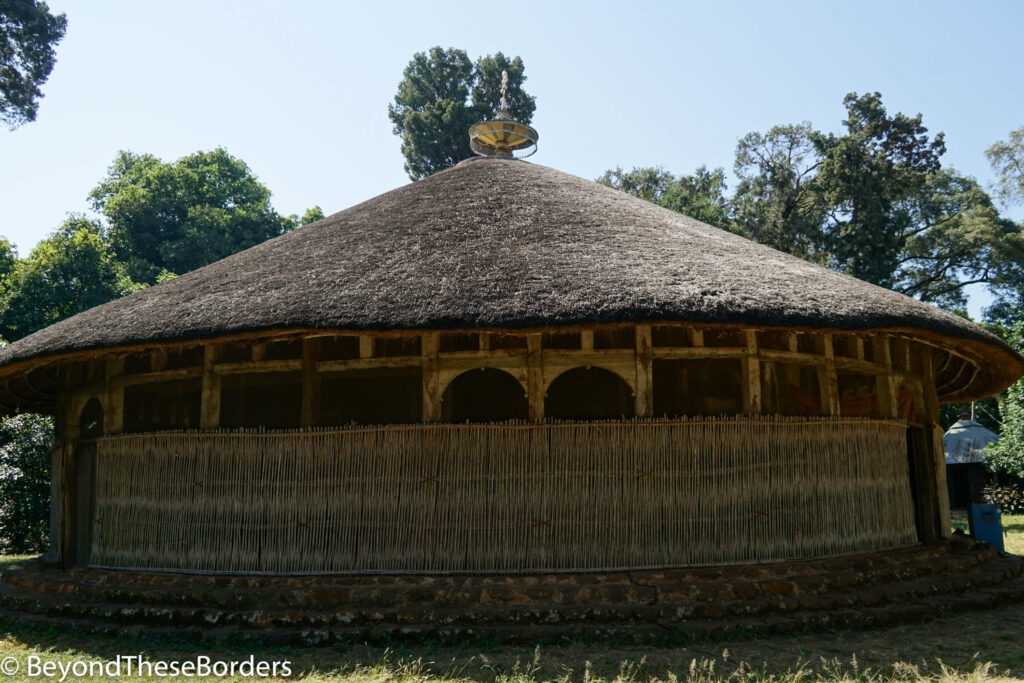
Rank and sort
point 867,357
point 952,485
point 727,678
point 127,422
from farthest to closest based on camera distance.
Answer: point 952,485
point 127,422
point 867,357
point 727,678

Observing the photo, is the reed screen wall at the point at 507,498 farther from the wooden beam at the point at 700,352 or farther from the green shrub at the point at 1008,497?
the green shrub at the point at 1008,497

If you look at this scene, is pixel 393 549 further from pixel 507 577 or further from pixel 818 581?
pixel 818 581

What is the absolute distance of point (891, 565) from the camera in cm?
892

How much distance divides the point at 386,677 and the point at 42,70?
28185 mm

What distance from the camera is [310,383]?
9070 mm

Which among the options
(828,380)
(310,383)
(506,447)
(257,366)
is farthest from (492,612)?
(828,380)

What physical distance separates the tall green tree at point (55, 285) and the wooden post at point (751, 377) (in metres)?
20.8

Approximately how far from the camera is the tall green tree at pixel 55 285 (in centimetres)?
2289

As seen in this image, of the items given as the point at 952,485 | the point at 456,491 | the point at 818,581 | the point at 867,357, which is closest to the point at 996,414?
the point at 952,485

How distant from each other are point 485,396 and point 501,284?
2.66m

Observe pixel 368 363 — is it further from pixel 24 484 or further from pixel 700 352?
pixel 24 484

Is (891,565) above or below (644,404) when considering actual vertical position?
below

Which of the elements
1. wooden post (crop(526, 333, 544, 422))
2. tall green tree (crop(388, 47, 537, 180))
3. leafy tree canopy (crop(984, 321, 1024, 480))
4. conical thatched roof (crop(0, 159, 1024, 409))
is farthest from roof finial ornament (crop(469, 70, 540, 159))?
tall green tree (crop(388, 47, 537, 180))

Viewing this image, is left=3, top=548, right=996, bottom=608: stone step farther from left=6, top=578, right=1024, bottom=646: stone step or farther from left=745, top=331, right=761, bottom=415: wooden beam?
left=745, top=331, right=761, bottom=415: wooden beam
